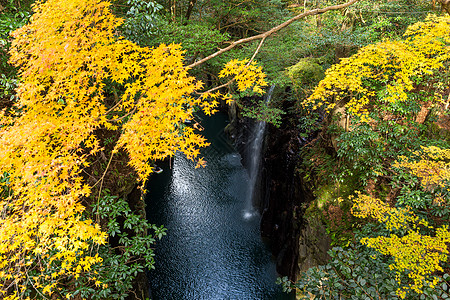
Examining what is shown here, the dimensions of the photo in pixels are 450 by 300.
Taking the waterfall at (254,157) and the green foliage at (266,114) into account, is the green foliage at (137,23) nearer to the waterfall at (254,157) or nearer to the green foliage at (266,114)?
the green foliage at (266,114)

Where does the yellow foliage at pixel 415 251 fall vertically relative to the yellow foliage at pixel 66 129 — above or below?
below

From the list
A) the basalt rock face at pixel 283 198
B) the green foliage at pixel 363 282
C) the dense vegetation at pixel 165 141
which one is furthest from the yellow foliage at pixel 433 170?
the basalt rock face at pixel 283 198

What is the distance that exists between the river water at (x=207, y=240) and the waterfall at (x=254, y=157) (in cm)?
33

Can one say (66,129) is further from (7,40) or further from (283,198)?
(283,198)

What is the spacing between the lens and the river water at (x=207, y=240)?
8.48 metres

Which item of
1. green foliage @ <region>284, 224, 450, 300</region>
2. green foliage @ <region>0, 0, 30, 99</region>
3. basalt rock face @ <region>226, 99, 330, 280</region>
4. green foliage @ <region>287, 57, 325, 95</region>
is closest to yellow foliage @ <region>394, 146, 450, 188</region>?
green foliage @ <region>284, 224, 450, 300</region>

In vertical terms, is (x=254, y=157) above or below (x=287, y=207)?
below

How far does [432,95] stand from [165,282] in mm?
11092

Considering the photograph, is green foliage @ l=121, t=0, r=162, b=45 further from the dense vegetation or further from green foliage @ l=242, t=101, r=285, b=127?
green foliage @ l=242, t=101, r=285, b=127

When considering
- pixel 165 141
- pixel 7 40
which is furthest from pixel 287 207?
pixel 7 40

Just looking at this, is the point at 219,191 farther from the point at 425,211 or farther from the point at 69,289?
the point at 425,211

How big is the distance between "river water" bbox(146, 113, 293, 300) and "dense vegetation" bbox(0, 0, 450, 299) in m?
3.26

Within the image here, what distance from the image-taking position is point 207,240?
10461mm

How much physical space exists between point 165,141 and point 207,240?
7802mm
